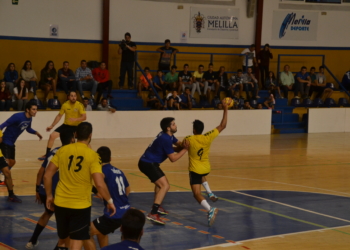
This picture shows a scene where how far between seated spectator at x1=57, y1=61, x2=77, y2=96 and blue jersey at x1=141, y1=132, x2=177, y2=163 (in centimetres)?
1321

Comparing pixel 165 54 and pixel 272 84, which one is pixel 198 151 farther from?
pixel 272 84

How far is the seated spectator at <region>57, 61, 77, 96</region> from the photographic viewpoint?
22.0 metres

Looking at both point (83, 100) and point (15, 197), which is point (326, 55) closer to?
point (83, 100)

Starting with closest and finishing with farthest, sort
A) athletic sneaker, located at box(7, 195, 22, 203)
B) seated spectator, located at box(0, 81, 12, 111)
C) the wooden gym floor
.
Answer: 1. the wooden gym floor
2. athletic sneaker, located at box(7, 195, 22, 203)
3. seated spectator, located at box(0, 81, 12, 111)

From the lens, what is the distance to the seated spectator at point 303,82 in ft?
87.4

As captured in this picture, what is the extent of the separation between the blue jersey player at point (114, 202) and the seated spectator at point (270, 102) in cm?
1844

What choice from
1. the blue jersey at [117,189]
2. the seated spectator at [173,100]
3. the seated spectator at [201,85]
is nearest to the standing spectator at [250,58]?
the seated spectator at [201,85]

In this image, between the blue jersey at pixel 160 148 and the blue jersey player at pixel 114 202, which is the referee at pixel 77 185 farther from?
the blue jersey at pixel 160 148

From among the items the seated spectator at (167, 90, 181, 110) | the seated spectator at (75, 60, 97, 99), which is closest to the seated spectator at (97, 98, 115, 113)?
the seated spectator at (75, 60, 97, 99)

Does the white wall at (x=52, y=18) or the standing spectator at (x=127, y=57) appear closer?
the white wall at (x=52, y=18)

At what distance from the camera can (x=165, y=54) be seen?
24.6 m

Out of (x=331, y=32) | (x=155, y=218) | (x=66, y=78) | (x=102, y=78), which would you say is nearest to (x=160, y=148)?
(x=155, y=218)

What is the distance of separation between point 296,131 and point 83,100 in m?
10.1

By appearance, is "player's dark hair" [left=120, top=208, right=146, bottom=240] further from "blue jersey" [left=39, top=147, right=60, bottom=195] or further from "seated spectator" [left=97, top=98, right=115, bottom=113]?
"seated spectator" [left=97, top=98, right=115, bottom=113]
